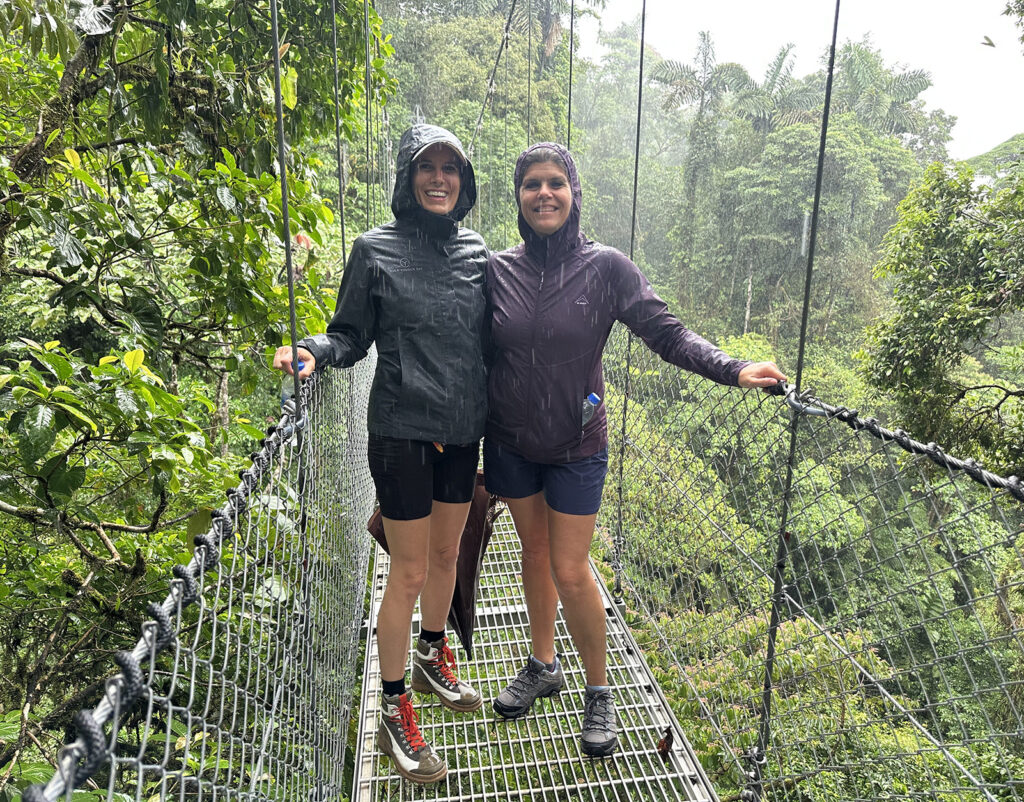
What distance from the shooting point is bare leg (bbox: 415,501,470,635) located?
1.29 m

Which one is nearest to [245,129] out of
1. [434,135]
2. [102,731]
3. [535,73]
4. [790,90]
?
[434,135]

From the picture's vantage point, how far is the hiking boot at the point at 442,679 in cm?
140

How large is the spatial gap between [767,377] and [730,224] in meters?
16.5

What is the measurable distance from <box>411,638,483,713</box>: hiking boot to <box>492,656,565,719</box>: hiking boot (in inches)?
3.3

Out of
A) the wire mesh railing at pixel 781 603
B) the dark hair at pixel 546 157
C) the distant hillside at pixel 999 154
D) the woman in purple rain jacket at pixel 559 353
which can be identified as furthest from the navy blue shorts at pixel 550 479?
the distant hillside at pixel 999 154

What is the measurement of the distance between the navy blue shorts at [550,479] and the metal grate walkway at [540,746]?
54 centimetres

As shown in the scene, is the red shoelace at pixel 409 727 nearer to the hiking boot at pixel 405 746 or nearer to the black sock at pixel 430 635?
the hiking boot at pixel 405 746

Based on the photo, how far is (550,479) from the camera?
127cm

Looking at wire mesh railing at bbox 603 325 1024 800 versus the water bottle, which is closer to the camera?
wire mesh railing at bbox 603 325 1024 800

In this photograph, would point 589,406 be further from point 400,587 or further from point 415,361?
point 400,587

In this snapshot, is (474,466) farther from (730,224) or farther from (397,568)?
(730,224)

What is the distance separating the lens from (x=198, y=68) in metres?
1.87

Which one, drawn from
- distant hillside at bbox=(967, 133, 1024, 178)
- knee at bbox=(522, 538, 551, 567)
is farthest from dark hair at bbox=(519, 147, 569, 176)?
distant hillside at bbox=(967, 133, 1024, 178)

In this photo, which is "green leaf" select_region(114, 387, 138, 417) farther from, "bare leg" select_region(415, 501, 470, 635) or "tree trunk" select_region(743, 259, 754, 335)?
"tree trunk" select_region(743, 259, 754, 335)
